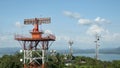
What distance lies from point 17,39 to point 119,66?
41661mm

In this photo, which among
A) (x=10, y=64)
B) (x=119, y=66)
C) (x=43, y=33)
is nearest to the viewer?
(x=43, y=33)

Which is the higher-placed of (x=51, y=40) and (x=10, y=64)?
(x=51, y=40)

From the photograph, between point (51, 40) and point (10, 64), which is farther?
point (10, 64)

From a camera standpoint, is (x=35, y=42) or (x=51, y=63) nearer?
(x=35, y=42)

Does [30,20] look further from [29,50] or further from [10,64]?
[10,64]

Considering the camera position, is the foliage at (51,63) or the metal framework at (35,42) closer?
the metal framework at (35,42)

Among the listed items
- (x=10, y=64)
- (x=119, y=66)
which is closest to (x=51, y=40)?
(x=10, y=64)

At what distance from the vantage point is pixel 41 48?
44562 millimetres

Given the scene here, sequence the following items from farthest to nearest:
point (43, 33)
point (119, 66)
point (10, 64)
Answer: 1. point (119, 66)
2. point (10, 64)
3. point (43, 33)

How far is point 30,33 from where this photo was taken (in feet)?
144

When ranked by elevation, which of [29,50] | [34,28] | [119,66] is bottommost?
[119,66]

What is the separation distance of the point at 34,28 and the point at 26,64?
220 inches

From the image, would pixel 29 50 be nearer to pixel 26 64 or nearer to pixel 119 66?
pixel 26 64

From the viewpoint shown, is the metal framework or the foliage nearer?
the metal framework
